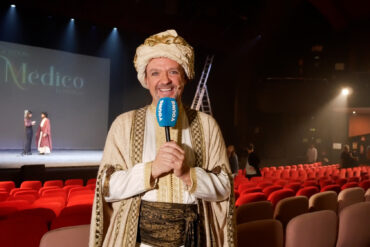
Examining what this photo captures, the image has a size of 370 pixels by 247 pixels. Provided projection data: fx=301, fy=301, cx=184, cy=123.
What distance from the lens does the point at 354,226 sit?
2418mm

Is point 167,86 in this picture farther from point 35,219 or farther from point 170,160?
point 35,219

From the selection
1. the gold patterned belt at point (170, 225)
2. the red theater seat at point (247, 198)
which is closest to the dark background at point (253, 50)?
the red theater seat at point (247, 198)

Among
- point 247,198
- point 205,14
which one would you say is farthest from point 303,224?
point 205,14

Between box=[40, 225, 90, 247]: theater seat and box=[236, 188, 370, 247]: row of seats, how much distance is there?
906 millimetres

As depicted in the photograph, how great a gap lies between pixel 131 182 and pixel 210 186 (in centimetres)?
32

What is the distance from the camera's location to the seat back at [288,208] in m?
2.71

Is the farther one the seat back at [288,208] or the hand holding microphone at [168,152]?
the seat back at [288,208]

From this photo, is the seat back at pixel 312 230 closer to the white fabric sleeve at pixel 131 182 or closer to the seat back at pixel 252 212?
the seat back at pixel 252 212

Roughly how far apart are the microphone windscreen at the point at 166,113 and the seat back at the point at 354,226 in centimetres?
190

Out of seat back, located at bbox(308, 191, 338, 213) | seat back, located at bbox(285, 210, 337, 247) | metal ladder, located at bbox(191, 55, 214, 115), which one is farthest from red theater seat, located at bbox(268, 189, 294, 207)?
metal ladder, located at bbox(191, 55, 214, 115)

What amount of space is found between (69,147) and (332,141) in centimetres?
1223

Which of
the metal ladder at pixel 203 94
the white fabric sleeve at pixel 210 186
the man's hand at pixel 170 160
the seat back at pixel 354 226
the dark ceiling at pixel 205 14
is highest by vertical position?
the dark ceiling at pixel 205 14

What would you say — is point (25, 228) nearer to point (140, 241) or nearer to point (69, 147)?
point (140, 241)

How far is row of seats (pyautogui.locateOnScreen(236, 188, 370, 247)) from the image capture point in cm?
193
